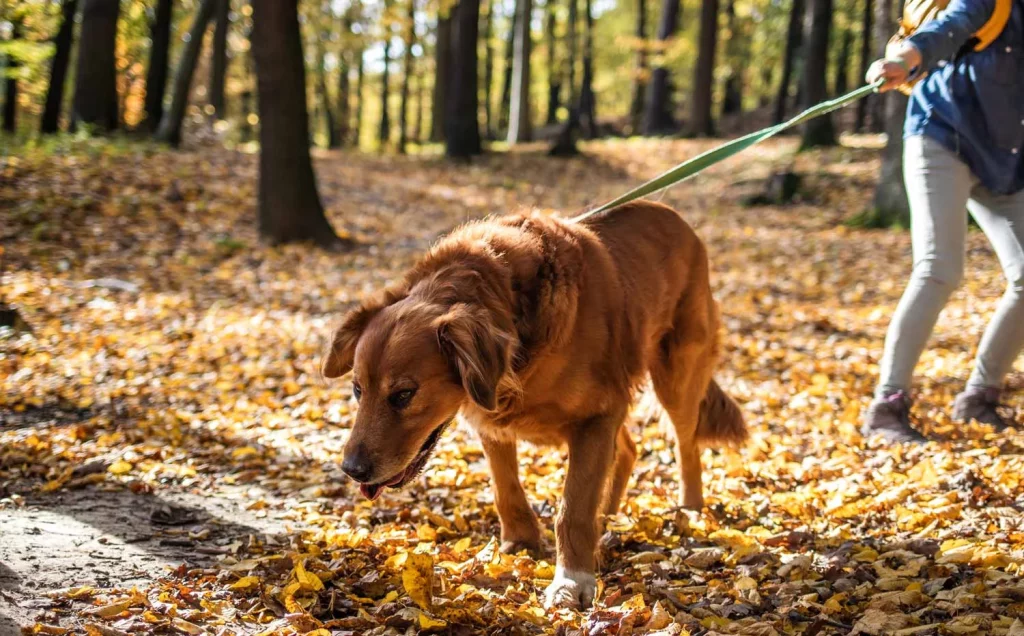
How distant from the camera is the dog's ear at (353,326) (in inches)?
136

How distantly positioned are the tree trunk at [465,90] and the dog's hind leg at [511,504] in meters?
16.3

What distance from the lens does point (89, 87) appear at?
16.2 metres

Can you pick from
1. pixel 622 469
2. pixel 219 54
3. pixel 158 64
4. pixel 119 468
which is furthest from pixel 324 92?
pixel 622 469

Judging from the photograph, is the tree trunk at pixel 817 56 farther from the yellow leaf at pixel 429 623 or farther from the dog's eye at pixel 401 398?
the yellow leaf at pixel 429 623

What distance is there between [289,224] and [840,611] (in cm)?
939

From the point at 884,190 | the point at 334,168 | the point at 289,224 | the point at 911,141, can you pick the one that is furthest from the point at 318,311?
the point at 334,168

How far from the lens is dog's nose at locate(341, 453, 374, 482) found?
309cm

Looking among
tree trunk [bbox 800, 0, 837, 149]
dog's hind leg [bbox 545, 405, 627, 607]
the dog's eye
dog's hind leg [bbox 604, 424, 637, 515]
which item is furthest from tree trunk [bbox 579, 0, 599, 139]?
the dog's eye

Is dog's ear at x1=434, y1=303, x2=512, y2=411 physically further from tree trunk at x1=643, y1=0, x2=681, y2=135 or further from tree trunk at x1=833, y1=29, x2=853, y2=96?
tree trunk at x1=833, y1=29, x2=853, y2=96

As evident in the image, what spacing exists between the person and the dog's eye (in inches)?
113

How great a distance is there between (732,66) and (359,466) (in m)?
33.9

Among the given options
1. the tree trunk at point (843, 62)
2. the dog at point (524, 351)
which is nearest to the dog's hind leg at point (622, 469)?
the dog at point (524, 351)

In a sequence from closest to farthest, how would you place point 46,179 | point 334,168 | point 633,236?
point 633,236 → point 46,179 → point 334,168

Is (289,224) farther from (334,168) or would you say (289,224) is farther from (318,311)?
(334,168)
